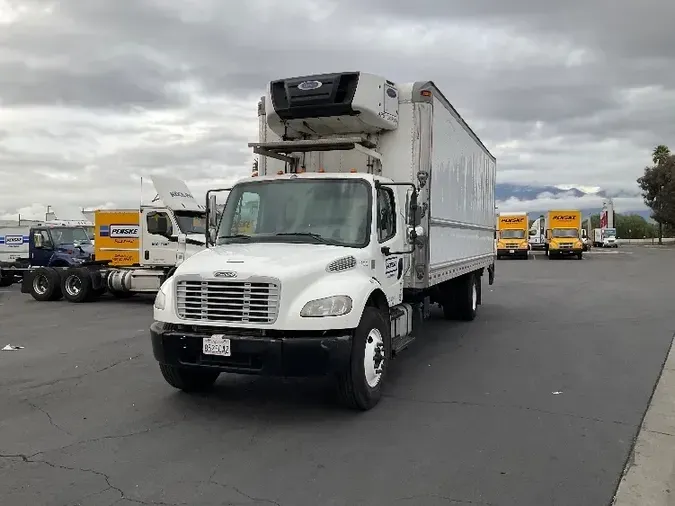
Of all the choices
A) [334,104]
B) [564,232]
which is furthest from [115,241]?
[564,232]

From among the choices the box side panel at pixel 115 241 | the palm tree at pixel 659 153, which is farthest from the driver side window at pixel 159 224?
the palm tree at pixel 659 153

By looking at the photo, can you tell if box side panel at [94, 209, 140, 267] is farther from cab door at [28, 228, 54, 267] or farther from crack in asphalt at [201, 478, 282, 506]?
crack in asphalt at [201, 478, 282, 506]

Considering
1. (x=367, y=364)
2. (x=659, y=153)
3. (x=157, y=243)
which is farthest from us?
(x=659, y=153)

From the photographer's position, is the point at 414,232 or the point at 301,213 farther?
the point at 414,232

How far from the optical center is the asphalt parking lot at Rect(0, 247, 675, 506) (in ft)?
13.9

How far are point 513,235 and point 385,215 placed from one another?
119 feet

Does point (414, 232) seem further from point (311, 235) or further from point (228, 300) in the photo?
point (228, 300)

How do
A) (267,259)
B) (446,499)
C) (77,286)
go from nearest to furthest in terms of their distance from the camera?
1. (446,499)
2. (267,259)
3. (77,286)

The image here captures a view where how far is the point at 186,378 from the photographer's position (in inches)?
253

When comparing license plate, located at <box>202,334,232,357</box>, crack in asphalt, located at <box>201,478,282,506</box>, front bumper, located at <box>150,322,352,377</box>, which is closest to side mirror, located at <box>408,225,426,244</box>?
front bumper, located at <box>150,322,352,377</box>

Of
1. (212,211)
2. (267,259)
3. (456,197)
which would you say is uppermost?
(456,197)

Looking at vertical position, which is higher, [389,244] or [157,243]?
[389,244]

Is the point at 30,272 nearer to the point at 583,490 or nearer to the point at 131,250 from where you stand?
the point at 131,250

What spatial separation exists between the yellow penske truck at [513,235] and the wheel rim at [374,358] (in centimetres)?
3665
